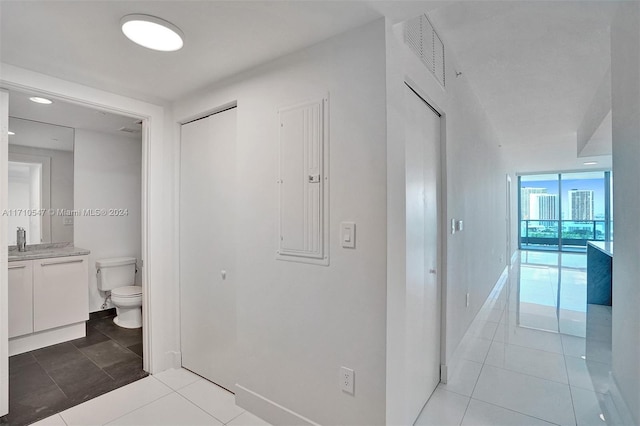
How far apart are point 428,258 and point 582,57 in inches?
87.0

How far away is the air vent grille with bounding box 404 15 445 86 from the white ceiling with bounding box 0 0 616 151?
101mm

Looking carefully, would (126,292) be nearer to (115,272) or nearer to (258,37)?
(115,272)

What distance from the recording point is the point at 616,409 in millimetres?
1831

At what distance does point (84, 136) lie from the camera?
3.75 metres

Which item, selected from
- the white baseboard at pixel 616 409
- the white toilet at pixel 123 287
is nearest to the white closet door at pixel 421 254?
the white baseboard at pixel 616 409

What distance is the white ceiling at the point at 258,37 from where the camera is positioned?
1.44m

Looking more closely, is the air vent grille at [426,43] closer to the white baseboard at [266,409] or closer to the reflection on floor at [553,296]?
the white baseboard at [266,409]

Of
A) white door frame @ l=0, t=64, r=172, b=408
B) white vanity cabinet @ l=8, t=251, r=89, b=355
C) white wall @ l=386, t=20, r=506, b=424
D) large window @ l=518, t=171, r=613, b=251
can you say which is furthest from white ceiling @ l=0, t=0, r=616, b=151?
large window @ l=518, t=171, r=613, b=251

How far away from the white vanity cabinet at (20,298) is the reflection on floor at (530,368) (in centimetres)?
367

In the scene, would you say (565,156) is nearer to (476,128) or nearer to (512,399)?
(476,128)

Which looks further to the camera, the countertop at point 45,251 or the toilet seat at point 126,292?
the toilet seat at point 126,292

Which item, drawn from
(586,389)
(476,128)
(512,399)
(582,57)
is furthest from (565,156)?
(512,399)

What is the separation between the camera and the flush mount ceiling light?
59.0 inches

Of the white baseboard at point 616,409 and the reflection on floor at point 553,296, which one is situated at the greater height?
the white baseboard at point 616,409
